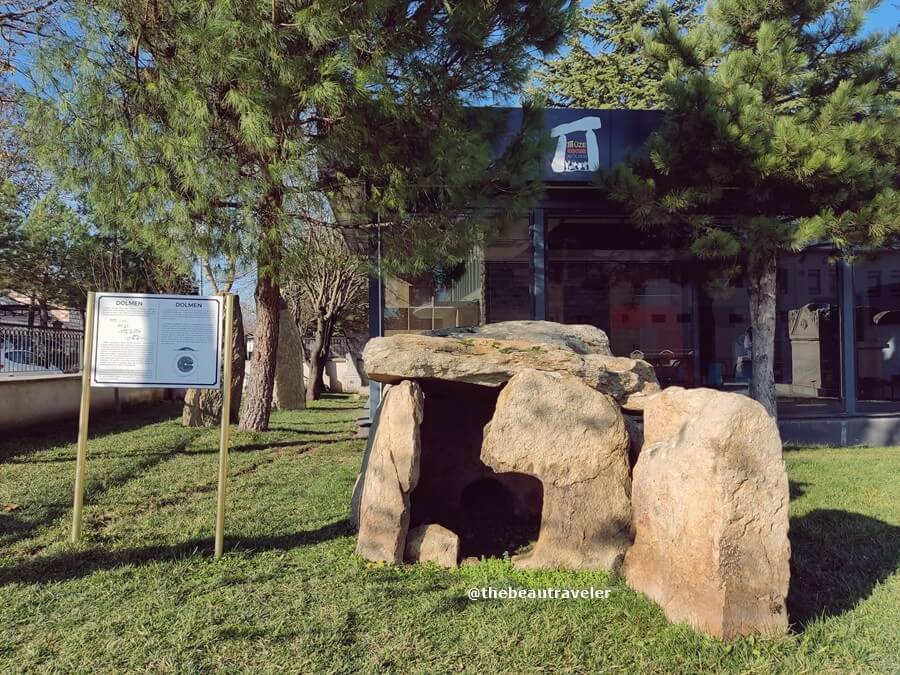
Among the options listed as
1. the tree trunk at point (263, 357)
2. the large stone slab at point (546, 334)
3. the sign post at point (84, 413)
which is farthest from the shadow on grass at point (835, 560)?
the tree trunk at point (263, 357)

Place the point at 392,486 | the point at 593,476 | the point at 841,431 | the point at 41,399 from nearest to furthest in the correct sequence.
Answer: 1. the point at 593,476
2. the point at 392,486
3. the point at 841,431
4. the point at 41,399

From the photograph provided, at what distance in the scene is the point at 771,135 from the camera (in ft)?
23.1

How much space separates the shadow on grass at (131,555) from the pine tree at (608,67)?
1848 centimetres

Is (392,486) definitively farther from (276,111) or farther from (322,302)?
(322,302)

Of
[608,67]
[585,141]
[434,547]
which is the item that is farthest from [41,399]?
[608,67]

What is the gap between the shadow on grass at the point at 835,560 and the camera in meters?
3.52

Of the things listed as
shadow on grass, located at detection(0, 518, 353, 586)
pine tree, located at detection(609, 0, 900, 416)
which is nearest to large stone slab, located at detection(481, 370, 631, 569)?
shadow on grass, located at detection(0, 518, 353, 586)

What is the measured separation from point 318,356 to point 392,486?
581 inches

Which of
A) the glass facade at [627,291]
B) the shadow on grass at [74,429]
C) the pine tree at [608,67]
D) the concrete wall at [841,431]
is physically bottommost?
the shadow on grass at [74,429]

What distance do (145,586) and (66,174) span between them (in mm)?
5024

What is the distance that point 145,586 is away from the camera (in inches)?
144

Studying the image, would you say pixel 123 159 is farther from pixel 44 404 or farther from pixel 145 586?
pixel 44 404

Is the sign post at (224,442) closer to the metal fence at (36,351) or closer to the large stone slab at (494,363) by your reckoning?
the large stone slab at (494,363)

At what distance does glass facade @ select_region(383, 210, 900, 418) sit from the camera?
9.40 metres
